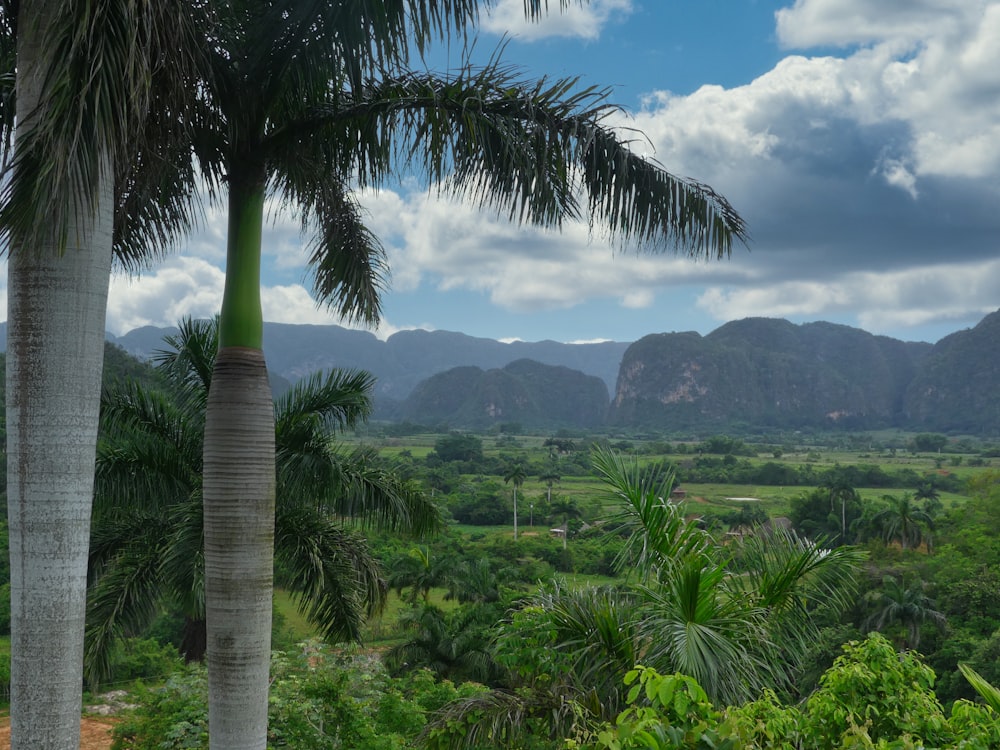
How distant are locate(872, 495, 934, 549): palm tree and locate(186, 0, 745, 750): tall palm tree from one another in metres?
34.0

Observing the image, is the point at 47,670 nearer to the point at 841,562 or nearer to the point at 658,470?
the point at 658,470

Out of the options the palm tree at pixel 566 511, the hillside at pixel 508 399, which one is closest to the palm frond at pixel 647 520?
the palm tree at pixel 566 511

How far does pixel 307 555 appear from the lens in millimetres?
7090

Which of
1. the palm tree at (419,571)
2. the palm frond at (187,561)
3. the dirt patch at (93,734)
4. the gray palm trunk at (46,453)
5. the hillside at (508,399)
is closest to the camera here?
the gray palm trunk at (46,453)

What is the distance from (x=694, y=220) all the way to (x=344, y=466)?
14.6 ft

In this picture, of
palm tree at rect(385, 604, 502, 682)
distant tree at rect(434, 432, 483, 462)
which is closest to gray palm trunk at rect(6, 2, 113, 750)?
palm tree at rect(385, 604, 502, 682)

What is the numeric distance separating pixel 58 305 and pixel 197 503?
15.1 ft

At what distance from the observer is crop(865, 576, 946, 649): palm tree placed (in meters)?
20.8

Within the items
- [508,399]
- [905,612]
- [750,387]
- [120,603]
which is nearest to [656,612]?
[120,603]

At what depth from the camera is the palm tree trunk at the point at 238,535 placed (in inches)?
137

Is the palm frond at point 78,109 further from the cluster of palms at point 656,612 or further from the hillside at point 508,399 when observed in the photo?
the hillside at point 508,399

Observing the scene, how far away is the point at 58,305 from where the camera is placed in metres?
2.69

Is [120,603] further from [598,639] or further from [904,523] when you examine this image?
[904,523]

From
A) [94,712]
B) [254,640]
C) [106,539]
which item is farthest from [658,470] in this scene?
[94,712]
